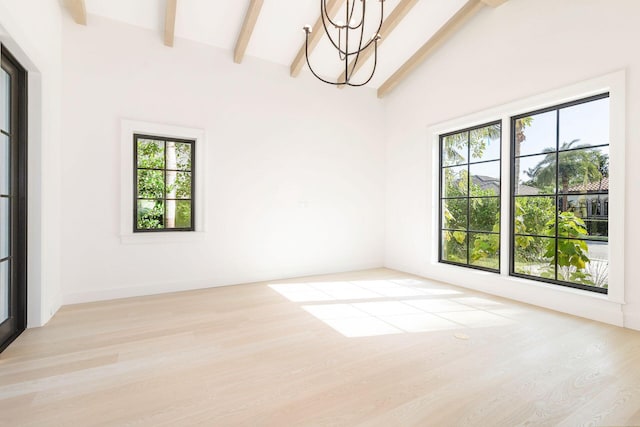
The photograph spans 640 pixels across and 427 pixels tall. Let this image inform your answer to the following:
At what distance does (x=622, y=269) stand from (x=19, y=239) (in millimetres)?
5416

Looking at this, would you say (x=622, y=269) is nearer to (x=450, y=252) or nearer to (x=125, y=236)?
(x=450, y=252)

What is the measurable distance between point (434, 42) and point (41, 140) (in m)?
4.83

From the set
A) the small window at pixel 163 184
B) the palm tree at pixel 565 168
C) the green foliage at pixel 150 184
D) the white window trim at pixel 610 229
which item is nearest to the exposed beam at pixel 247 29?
the small window at pixel 163 184

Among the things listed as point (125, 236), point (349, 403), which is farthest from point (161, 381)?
point (125, 236)

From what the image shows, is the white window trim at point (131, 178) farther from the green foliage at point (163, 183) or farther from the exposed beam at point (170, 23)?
the exposed beam at point (170, 23)

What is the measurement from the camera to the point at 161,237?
4137 mm

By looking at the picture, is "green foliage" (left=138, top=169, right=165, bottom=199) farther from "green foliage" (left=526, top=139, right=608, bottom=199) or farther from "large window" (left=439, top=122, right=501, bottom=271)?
"green foliage" (left=526, top=139, right=608, bottom=199)

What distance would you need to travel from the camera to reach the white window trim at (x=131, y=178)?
12.8 feet

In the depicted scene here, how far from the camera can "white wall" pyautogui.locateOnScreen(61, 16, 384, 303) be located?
3.73m

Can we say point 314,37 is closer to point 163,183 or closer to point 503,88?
point 503,88

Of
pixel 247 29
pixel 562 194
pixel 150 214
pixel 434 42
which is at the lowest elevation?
pixel 150 214

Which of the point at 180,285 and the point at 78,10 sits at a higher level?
the point at 78,10

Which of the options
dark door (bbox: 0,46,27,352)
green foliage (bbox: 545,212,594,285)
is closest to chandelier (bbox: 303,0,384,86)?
dark door (bbox: 0,46,27,352)

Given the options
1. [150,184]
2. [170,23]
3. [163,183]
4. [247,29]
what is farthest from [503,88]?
[150,184]
